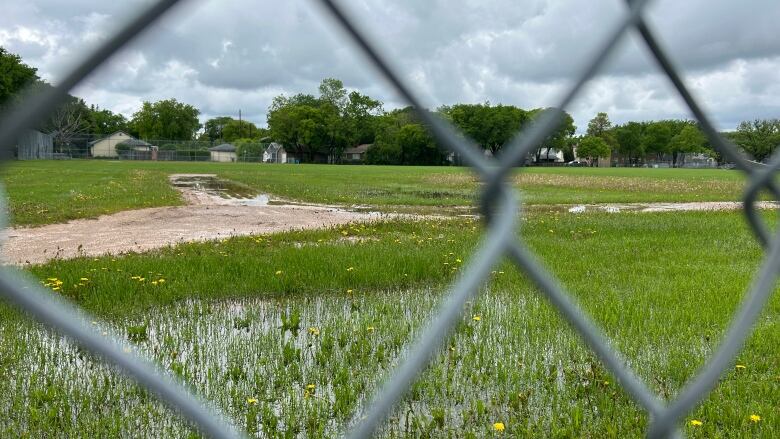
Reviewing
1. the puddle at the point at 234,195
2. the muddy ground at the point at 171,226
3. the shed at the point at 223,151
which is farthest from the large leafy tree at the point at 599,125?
the shed at the point at 223,151

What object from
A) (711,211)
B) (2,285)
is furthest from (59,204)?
(2,285)

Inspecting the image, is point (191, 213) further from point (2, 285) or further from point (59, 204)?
point (2, 285)

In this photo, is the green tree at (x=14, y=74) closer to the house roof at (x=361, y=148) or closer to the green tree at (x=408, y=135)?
the green tree at (x=408, y=135)

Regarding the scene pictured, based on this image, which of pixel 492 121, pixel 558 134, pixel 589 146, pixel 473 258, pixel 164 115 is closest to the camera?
pixel 473 258

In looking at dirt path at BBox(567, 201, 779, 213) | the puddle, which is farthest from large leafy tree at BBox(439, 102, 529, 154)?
the puddle

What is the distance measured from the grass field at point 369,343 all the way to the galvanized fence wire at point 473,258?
3.43 ft

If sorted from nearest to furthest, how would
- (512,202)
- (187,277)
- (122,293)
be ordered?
(512,202)
(122,293)
(187,277)

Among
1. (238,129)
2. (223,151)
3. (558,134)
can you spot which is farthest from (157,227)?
(223,151)

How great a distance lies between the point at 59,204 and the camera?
12117 mm

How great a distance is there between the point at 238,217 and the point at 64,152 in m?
10.9

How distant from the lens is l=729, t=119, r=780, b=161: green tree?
117 cm

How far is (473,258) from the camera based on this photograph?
26.5 inches

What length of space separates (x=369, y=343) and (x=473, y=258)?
11.1 ft

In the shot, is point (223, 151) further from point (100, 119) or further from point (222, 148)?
point (100, 119)
